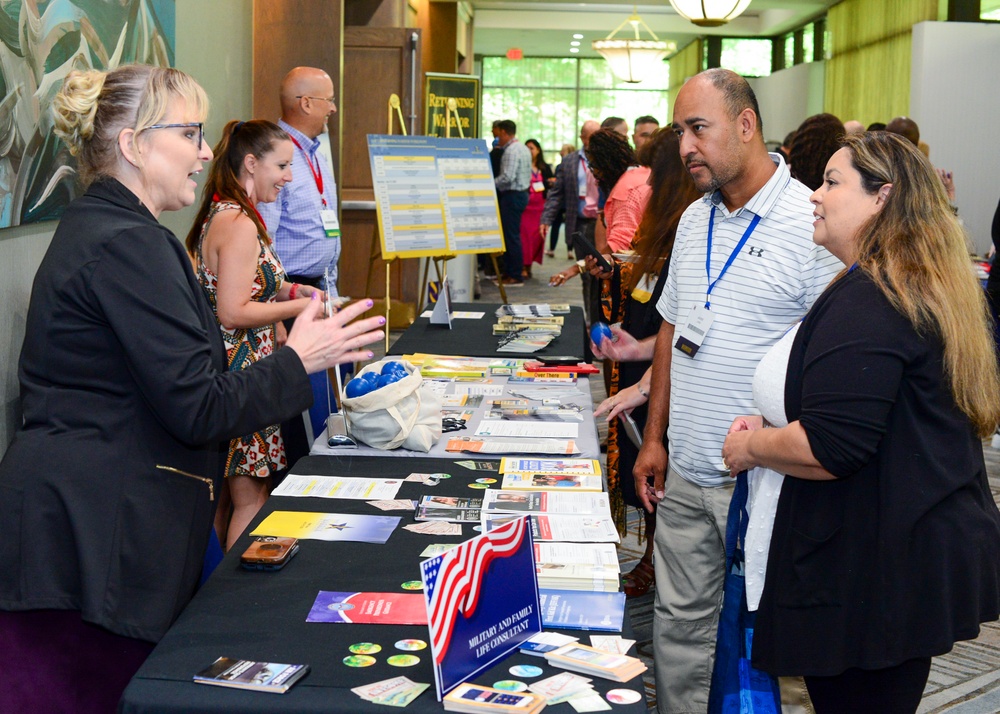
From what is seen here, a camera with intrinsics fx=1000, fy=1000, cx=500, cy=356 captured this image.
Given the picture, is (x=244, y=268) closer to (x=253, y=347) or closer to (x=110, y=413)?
(x=253, y=347)

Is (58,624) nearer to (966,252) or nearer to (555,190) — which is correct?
(966,252)

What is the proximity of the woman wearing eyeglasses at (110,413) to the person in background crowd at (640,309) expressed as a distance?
52.8 inches

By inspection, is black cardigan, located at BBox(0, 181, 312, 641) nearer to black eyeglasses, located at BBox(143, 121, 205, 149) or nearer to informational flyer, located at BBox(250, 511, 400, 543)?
black eyeglasses, located at BBox(143, 121, 205, 149)

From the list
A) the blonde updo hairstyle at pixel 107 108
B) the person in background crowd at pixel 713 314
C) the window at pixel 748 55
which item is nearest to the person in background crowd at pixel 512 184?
the person in background crowd at pixel 713 314

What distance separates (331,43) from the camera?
5.93m

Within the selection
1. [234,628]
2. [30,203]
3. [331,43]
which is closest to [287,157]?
[30,203]

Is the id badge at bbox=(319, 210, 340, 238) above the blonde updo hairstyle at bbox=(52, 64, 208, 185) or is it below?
below

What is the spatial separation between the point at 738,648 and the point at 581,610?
391mm

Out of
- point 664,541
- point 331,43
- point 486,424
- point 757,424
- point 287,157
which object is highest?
point 331,43

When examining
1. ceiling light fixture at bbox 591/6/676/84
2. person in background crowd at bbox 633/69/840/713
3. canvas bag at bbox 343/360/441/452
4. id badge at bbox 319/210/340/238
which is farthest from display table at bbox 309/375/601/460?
ceiling light fixture at bbox 591/6/676/84

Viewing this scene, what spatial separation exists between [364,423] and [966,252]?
1368mm

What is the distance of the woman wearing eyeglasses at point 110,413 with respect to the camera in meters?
1.49

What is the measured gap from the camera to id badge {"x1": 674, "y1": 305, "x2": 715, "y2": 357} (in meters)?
2.15

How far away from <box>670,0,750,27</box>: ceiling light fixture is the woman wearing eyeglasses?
7.14 metres
